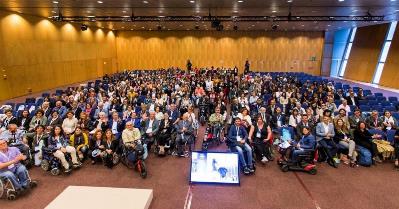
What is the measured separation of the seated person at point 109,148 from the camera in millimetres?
6578

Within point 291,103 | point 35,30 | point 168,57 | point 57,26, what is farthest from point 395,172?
point 168,57

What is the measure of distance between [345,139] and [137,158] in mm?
5387

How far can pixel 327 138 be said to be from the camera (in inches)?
278

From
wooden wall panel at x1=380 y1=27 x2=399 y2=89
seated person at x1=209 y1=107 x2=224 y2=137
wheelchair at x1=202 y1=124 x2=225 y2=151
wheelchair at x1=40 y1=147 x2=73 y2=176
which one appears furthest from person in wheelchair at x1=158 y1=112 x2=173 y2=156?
wooden wall panel at x1=380 y1=27 x2=399 y2=89

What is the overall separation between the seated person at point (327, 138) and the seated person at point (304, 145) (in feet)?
1.90

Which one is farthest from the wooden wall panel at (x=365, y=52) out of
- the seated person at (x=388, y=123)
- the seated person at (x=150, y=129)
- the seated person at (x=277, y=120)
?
the seated person at (x=150, y=129)

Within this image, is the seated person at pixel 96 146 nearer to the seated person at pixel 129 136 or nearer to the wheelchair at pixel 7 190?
the seated person at pixel 129 136

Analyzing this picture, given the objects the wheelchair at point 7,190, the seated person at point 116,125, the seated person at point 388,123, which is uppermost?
the seated person at point 388,123

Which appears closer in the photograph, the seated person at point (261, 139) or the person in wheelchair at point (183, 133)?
the seated person at point (261, 139)

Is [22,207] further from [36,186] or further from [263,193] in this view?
[263,193]

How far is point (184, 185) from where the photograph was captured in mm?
5758

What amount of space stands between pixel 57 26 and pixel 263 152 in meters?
17.4

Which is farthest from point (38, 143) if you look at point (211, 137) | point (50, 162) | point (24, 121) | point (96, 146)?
point (211, 137)

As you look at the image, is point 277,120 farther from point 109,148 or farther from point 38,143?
point 38,143
